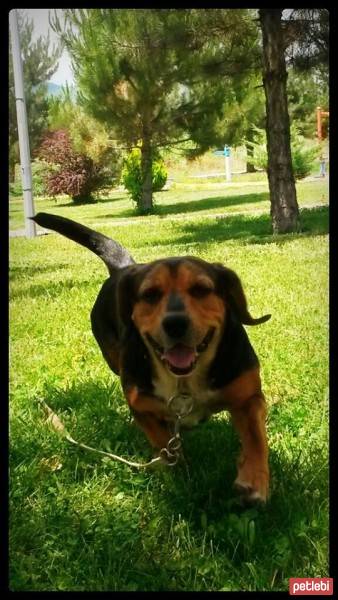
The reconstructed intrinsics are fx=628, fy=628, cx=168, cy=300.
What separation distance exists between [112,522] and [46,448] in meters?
0.48

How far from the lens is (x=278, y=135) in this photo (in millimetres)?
2293

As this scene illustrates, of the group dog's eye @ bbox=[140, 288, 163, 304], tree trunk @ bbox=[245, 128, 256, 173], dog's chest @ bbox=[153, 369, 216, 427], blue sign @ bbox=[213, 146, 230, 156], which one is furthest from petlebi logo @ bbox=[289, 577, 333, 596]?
blue sign @ bbox=[213, 146, 230, 156]

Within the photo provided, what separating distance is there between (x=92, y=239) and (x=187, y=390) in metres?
0.68

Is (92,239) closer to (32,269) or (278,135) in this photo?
(32,269)

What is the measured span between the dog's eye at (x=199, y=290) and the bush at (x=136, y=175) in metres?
0.48

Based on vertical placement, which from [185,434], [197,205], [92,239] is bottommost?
[185,434]

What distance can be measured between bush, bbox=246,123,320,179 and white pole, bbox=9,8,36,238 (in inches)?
32.8

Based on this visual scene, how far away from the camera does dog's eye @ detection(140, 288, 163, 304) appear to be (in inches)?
86.7

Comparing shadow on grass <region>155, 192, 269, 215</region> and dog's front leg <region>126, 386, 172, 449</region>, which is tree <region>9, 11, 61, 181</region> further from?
dog's front leg <region>126, 386, 172, 449</region>

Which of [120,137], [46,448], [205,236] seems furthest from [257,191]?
A: [46,448]

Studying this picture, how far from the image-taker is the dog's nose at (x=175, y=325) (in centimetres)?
207

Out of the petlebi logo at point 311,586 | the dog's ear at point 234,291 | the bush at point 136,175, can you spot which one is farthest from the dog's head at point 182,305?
the petlebi logo at point 311,586

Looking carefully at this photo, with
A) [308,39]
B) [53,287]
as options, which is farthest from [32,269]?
[308,39]
